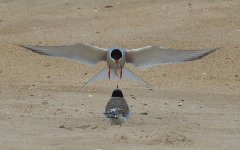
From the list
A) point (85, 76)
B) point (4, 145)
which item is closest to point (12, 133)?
point (4, 145)

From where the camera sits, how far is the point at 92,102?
11.8 m

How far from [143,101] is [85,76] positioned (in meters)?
2.28

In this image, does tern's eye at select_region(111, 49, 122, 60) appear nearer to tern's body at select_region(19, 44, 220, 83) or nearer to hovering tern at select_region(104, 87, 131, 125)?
tern's body at select_region(19, 44, 220, 83)

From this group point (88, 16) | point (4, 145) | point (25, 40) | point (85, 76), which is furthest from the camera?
point (88, 16)

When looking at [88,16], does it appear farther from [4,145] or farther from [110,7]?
[4,145]

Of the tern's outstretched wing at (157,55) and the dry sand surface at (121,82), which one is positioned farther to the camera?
the dry sand surface at (121,82)

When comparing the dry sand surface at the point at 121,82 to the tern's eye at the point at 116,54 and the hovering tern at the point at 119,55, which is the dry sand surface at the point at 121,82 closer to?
the hovering tern at the point at 119,55

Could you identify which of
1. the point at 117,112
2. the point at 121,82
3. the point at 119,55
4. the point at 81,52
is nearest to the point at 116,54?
the point at 119,55

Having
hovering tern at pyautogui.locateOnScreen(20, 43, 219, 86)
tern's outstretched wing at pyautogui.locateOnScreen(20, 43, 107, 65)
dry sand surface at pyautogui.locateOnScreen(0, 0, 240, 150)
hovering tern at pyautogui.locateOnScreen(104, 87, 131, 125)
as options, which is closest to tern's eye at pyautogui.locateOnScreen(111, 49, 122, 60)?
hovering tern at pyautogui.locateOnScreen(20, 43, 219, 86)

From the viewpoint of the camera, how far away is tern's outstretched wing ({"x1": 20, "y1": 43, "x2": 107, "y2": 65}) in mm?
9048

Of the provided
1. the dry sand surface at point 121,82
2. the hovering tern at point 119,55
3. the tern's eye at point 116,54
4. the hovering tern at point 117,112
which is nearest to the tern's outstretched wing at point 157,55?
the hovering tern at point 119,55

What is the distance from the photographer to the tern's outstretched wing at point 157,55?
896 cm

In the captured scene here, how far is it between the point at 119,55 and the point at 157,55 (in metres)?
0.42

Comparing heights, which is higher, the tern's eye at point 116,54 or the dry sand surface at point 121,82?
the tern's eye at point 116,54
